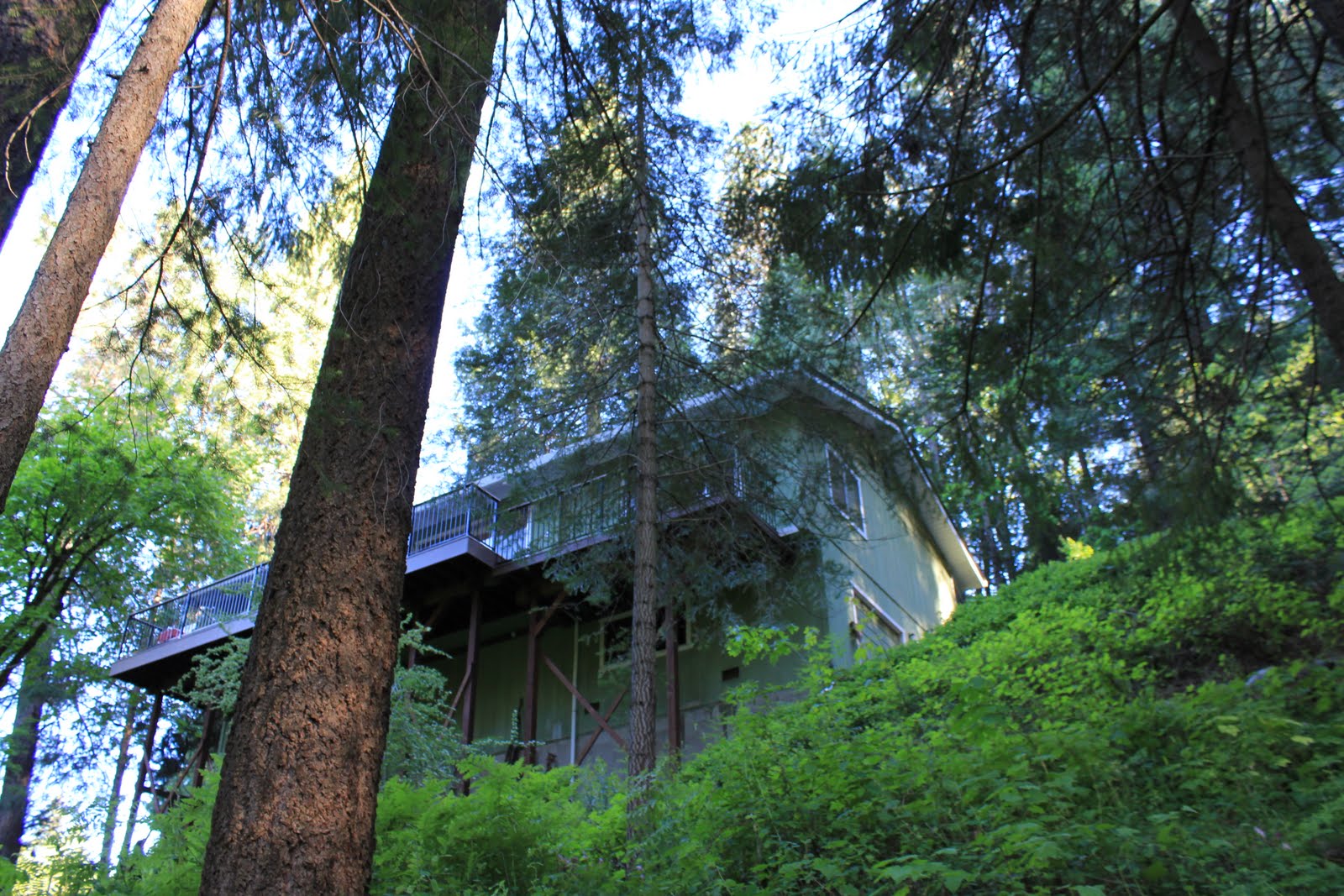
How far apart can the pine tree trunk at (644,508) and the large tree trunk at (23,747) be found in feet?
37.8

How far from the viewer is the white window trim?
12773 millimetres

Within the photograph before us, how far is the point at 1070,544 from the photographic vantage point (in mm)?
16906

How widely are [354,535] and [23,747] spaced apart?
1616 centimetres

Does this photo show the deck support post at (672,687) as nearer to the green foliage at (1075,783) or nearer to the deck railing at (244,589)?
the deck railing at (244,589)

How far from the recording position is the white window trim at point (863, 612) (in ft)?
41.9

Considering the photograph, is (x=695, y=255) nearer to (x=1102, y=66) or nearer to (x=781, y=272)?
(x=781, y=272)

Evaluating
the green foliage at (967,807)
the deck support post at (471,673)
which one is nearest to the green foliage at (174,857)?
the green foliage at (967,807)

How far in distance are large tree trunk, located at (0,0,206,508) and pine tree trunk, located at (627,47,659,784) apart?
11.1 feet

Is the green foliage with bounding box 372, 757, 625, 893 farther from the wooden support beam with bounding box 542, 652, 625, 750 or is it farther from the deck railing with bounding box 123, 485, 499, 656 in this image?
the deck railing with bounding box 123, 485, 499, 656

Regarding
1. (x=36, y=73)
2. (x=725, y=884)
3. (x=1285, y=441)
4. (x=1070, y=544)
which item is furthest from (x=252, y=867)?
(x=1070, y=544)

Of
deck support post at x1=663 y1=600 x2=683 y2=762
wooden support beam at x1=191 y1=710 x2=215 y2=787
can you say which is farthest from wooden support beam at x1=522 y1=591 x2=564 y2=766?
wooden support beam at x1=191 y1=710 x2=215 y2=787

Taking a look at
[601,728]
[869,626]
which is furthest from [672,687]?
[869,626]

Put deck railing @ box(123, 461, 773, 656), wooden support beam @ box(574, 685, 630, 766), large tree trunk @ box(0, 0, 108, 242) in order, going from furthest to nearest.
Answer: wooden support beam @ box(574, 685, 630, 766) < deck railing @ box(123, 461, 773, 656) < large tree trunk @ box(0, 0, 108, 242)

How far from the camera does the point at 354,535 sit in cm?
378
